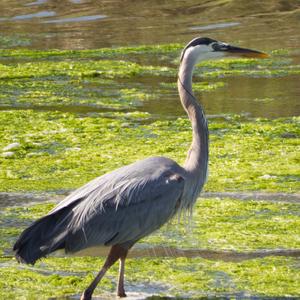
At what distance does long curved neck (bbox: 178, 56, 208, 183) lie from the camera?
6301 millimetres

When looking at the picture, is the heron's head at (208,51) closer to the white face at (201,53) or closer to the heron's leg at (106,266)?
the white face at (201,53)

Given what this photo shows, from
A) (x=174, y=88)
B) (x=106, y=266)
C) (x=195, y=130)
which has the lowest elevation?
(x=174, y=88)

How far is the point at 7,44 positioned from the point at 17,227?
37.8ft

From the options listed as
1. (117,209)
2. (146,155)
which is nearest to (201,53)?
(117,209)

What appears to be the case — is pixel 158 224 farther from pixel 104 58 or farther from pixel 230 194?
pixel 104 58

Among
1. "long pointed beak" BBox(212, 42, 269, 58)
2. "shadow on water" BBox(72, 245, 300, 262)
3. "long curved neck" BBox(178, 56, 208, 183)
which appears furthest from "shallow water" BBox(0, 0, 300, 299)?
"long pointed beak" BBox(212, 42, 269, 58)

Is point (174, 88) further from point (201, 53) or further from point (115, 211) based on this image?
point (115, 211)

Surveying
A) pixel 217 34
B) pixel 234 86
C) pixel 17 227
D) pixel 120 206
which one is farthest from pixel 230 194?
pixel 217 34

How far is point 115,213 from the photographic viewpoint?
236 inches

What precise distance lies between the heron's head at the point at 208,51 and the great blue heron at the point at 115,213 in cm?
78

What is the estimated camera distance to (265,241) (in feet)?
23.0

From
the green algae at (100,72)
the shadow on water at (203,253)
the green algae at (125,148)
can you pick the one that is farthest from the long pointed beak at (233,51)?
the green algae at (100,72)

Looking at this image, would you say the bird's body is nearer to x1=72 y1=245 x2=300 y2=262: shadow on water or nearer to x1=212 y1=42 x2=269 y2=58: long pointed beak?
x1=72 y1=245 x2=300 y2=262: shadow on water

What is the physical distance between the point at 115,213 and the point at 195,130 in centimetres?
81
